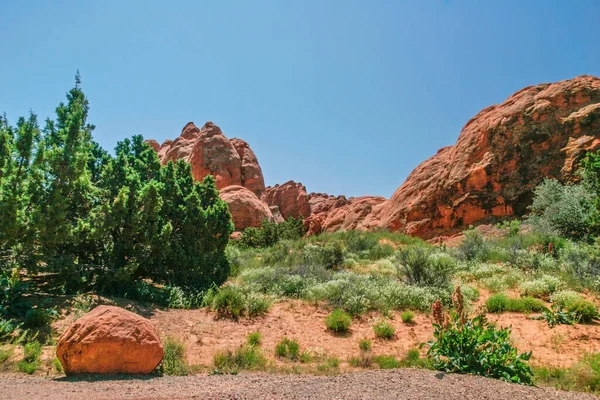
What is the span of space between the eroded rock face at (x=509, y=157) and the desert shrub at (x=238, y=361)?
1949 centimetres

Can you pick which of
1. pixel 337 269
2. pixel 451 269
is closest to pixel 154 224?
pixel 337 269

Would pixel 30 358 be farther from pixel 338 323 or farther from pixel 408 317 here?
pixel 408 317

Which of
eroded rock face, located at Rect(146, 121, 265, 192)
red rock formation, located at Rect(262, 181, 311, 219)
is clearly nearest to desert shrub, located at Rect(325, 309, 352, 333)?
eroded rock face, located at Rect(146, 121, 265, 192)

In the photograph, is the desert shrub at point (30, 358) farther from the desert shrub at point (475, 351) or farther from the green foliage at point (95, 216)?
the desert shrub at point (475, 351)

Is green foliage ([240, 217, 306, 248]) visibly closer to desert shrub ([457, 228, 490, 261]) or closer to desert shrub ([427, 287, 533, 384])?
desert shrub ([457, 228, 490, 261])

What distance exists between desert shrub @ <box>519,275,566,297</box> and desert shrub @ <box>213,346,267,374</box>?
7.33 metres

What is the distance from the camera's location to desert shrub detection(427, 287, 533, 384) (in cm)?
478

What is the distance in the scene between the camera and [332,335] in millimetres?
8305

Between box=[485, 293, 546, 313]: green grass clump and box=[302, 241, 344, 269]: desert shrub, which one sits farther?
box=[302, 241, 344, 269]: desert shrub

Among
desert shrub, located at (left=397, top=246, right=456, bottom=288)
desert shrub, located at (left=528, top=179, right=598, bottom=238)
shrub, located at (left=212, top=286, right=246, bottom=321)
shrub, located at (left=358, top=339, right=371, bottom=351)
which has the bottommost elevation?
shrub, located at (left=358, top=339, right=371, bottom=351)

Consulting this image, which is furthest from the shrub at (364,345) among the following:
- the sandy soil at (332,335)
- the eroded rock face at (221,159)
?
the eroded rock face at (221,159)

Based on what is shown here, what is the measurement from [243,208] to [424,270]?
960 inches

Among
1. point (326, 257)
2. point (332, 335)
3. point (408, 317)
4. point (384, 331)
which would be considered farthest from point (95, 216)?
point (326, 257)

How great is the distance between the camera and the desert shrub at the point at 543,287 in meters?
9.45
